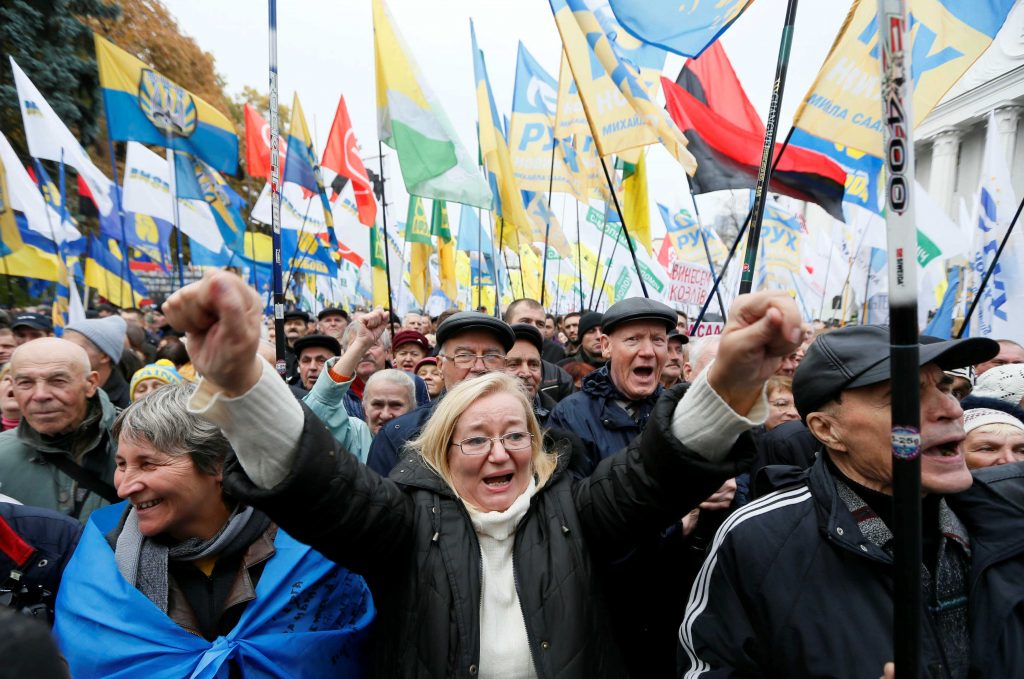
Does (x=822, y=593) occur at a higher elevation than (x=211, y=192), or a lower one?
lower

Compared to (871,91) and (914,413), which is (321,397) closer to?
(914,413)

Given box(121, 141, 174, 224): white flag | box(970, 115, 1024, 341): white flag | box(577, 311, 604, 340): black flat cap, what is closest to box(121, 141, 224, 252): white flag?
box(121, 141, 174, 224): white flag

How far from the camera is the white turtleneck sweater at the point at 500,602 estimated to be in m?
1.56

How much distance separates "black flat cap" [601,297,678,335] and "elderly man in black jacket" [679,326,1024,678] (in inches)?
61.8

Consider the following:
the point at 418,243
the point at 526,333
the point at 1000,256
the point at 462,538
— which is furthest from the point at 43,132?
the point at 1000,256

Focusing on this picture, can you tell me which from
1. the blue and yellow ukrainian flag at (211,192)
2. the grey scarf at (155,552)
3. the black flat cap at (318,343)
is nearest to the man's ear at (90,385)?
the grey scarf at (155,552)

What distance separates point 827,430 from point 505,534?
0.90 m

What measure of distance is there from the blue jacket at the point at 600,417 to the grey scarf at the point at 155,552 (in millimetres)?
1517

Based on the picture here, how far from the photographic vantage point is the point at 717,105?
5160 mm

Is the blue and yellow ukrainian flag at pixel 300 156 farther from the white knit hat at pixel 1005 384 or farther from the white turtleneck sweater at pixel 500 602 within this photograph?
the white turtleneck sweater at pixel 500 602

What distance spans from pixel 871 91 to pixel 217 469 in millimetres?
3477

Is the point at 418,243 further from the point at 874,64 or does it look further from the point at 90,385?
the point at 874,64

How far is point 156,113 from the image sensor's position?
7734 mm

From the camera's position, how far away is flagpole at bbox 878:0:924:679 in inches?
39.4
